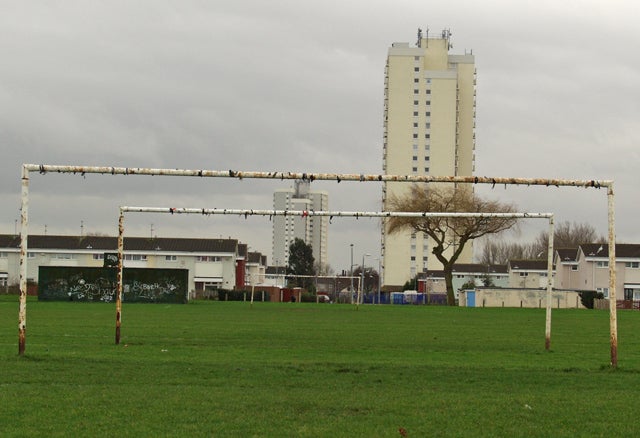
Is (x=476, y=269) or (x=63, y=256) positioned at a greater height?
(x=476, y=269)

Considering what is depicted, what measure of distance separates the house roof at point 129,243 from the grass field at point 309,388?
88.6 m

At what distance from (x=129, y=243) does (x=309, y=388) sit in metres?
101

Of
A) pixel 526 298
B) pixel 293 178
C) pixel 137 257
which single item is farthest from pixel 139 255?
pixel 293 178

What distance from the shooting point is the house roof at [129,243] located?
109625 mm

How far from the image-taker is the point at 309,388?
1280 centimetres

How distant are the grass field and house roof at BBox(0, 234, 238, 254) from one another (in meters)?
88.6

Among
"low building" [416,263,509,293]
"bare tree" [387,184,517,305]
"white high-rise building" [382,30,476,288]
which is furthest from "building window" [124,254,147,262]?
"white high-rise building" [382,30,476,288]

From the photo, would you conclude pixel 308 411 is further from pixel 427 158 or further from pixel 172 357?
pixel 427 158

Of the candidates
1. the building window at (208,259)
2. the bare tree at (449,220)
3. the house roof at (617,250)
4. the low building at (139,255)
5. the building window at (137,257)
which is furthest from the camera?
the building window at (208,259)

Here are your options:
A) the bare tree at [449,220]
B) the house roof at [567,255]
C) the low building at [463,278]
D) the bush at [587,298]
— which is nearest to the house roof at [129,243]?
the bare tree at [449,220]

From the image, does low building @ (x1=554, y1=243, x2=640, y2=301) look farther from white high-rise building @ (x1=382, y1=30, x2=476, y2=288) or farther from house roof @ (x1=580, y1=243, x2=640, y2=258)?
white high-rise building @ (x1=382, y1=30, x2=476, y2=288)

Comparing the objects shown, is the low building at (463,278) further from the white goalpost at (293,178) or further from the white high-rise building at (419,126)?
the white goalpost at (293,178)

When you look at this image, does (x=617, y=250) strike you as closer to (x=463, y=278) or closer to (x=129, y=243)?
(x=463, y=278)

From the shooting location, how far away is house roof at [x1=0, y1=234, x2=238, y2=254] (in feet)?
360
